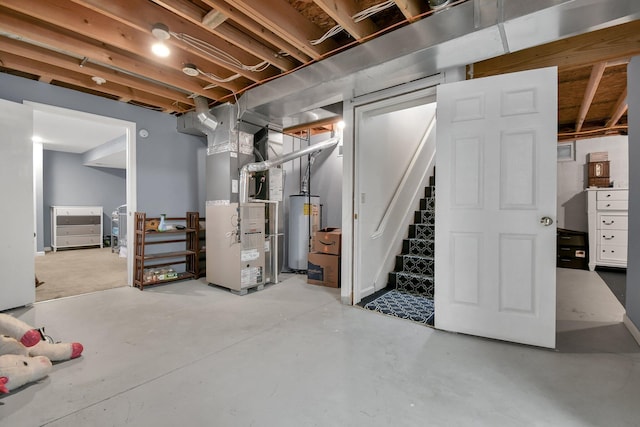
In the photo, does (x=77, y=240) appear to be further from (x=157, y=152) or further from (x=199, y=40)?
(x=199, y=40)

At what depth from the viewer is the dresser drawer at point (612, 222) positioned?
464 cm

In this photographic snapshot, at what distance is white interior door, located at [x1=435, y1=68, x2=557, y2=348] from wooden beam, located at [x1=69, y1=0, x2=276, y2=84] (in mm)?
2070

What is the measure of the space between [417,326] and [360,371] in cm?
98

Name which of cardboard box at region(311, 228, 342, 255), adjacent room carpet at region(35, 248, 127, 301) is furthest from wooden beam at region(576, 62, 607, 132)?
adjacent room carpet at region(35, 248, 127, 301)

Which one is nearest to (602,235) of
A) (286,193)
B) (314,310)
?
(314,310)

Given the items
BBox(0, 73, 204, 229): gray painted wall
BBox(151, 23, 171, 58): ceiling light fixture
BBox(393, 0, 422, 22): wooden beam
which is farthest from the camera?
BBox(0, 73, 204, 229): gray painted wall

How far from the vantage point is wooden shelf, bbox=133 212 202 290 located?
3.96 m

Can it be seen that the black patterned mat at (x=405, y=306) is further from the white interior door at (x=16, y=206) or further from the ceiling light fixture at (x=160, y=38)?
the white interior door at (x=16, y=206)

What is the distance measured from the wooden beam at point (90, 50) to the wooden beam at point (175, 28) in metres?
0.35

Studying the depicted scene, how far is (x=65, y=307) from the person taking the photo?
3.19 metres

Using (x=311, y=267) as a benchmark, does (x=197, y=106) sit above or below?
above

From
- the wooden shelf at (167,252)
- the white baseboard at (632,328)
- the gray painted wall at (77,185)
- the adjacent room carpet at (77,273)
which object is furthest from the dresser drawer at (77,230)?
the white baseboard at (632,328)

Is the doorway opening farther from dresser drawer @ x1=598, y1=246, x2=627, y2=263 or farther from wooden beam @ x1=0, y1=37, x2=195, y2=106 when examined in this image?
dresser drawer @ x1=598, y1=246, x2=627, y2=263

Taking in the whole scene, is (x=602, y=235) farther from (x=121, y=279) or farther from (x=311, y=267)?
(x=121, y=279)
